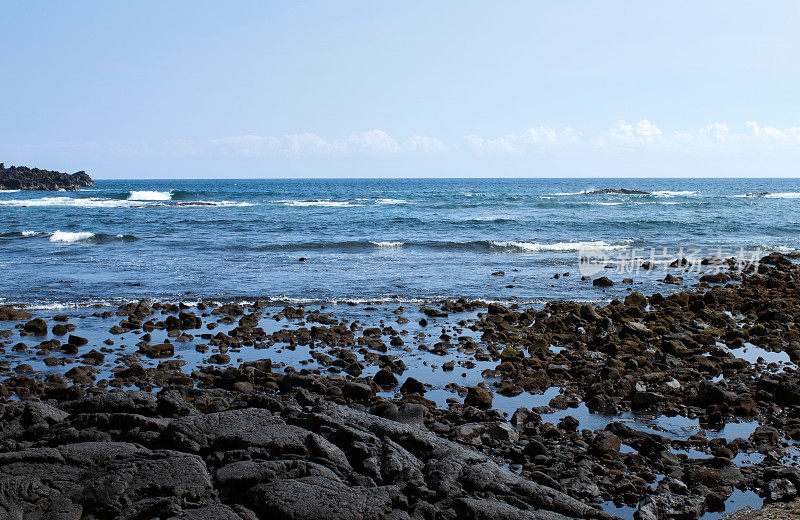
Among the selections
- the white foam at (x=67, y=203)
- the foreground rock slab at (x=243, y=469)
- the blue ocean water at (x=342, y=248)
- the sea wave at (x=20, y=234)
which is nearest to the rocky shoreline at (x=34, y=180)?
the white foam at (x=67, y=203)

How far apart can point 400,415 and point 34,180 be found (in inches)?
4410

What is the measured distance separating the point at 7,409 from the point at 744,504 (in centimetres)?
759

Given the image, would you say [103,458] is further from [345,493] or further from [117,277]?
[117,277]

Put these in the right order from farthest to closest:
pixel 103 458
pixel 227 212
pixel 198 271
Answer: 1. pixel 227 212
2. pixel 198 271
3. pixel 103 458

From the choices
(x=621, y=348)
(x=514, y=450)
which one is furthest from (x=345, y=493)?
(x=621, y=348)

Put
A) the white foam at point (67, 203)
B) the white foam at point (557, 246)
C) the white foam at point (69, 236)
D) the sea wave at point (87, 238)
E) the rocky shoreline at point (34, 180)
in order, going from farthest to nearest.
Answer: the rocky shoreline at point (34, 180), the white foam at point (67, 203), the white foam at point (69, 236), the sea wave at point (87, 238), the white foam at point (557, 246)

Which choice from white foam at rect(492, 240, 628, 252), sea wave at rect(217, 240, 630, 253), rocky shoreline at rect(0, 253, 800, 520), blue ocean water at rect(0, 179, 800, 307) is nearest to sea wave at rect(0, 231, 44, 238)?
blue ocean water at rect(0, 179, 800, 307)

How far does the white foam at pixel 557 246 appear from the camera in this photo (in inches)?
1123

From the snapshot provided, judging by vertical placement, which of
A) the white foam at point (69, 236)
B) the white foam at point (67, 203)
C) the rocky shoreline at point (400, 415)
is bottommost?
the rocky shoreline at point (400, 415)

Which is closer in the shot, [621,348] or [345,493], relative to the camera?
[345,493]

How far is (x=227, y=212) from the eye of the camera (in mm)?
50969

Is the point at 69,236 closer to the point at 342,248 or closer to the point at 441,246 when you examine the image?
the point at 342,248

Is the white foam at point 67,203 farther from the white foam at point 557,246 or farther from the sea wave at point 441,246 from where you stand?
the white foam at point 557,246

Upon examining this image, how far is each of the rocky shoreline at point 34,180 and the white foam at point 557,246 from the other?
94475 mm
